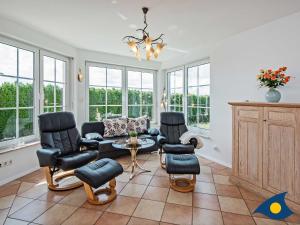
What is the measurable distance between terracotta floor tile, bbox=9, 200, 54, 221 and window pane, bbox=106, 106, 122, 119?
2781 mm

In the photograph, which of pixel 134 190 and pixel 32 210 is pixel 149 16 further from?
pixel 32 210

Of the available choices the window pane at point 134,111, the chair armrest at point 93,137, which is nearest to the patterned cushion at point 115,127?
the chair armrest at point 93,137

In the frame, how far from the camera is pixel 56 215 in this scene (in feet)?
6.81

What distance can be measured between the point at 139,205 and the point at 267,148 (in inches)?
70.1

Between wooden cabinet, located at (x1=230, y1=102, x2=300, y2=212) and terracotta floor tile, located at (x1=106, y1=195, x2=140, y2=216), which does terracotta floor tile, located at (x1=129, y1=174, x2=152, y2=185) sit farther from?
wooden cabinet, located at (x1=230, y1=102, x2=300, y2=212)

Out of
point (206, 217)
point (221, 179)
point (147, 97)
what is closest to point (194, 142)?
point (221, 179)

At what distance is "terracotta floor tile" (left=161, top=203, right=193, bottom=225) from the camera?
1.98 meters

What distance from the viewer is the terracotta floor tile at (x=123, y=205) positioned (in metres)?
2.17

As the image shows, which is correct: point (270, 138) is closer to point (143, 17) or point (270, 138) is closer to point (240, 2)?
point (240, 2)

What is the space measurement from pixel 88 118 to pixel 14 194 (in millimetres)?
2360

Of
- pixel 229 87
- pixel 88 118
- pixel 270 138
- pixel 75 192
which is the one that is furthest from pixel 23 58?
pixel 270 138

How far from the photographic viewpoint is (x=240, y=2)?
2.29m

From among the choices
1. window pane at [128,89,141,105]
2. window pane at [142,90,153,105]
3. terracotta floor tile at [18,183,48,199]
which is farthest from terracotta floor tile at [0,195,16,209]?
window pane at [142,90,153,105]

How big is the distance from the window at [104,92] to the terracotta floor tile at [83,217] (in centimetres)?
284
